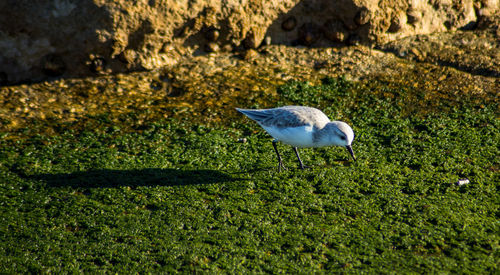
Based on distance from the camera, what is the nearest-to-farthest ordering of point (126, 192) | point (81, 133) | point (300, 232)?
point (300, 232) → point (126, 192) → point (81, 133)

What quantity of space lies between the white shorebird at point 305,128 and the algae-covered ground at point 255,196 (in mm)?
551

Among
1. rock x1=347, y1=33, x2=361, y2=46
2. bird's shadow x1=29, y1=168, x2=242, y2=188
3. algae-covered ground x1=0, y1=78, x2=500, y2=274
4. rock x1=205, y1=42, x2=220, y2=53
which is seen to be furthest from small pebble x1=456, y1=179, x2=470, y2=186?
rock x1=205, y1=42, x2=220, y2=53

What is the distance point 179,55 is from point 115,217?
4.11m

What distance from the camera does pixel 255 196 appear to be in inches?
216

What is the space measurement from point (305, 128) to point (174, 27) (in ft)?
12.8

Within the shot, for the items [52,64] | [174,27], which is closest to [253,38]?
[174,27]

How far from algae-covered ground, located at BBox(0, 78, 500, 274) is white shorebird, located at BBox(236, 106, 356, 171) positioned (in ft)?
1.81

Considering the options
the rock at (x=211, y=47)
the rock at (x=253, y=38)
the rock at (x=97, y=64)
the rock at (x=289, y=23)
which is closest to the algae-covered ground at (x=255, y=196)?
the rock at (x=97, y=64)

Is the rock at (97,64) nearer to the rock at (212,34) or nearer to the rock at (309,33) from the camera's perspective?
the rock at (212,34)

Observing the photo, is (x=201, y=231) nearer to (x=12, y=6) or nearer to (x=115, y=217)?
(x=115, y=217)

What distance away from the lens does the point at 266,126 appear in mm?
5930

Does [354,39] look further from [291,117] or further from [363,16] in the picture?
[291,117]

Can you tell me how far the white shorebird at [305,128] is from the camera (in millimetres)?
5492

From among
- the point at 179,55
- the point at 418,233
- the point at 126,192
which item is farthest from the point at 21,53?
the point at 418,233
